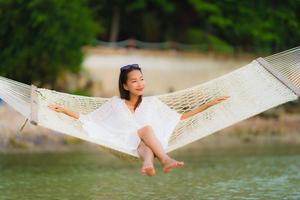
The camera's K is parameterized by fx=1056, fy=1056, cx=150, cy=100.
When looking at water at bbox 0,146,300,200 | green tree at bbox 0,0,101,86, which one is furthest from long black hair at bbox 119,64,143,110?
green tree at bbox 0,0,101,86

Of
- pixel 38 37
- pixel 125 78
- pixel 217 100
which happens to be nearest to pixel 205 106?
pixel 217 100

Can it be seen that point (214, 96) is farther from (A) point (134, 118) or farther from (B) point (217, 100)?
(A) point (134, 118)

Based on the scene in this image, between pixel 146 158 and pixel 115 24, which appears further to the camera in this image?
pixel 115 24

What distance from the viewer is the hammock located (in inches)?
319

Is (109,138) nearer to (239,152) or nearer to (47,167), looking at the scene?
(47,167)

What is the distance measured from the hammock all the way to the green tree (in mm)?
12312

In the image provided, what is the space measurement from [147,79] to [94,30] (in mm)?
2457

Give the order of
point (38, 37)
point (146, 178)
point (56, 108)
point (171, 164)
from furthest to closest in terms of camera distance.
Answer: point (38, 37) < point (146, 178) < point (56, 108) < point (171, 164)

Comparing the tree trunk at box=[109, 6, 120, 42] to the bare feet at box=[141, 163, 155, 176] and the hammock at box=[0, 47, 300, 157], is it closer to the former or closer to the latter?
the hammock at box=[0, 47, 300, 157]

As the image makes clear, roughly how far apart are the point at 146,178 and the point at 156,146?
12.3ft

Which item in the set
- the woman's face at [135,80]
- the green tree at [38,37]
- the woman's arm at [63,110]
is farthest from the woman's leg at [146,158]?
the green tree at [38,37]

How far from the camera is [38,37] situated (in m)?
21.2

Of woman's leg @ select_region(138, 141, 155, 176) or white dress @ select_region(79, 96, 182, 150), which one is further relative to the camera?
white dress @ select_region(79, 96, 182, 150)

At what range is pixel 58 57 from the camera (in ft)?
69.7
